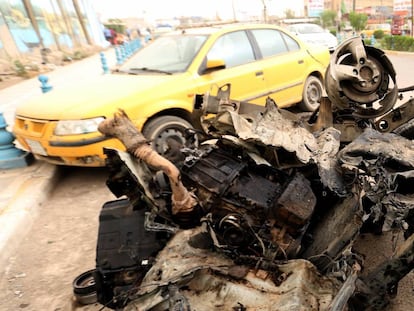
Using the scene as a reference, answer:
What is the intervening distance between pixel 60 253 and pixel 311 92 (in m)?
4.93

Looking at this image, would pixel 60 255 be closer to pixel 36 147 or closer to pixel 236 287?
pixel 36 147

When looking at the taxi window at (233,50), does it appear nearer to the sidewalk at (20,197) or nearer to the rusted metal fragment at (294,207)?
the sidewalk at (20,197)

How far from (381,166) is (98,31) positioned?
132ft

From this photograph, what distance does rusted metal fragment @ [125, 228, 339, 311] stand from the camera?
6.37 ft

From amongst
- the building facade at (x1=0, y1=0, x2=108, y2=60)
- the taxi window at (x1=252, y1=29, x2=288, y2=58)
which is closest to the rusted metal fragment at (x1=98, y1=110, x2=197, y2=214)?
the taxi window at (x1=252, y1=29, x2=288, y2=58)

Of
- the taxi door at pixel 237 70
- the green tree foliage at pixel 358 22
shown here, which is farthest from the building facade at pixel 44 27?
the green tree foliage at pixel 358 22

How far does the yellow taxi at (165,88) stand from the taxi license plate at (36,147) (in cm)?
1

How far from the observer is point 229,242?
2.19 m

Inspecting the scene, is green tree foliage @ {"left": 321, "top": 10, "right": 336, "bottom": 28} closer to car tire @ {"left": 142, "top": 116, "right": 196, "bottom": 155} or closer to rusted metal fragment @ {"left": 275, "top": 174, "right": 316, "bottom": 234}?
car tire @ {"left": 142, "top": 116, "right": 196, "bottom": 155}

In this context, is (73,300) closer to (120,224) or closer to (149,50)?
(120,224)

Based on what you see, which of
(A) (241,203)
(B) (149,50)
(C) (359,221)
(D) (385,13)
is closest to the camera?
(C) (359,221)

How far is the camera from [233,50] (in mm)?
5773

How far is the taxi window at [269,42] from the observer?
20.2ft

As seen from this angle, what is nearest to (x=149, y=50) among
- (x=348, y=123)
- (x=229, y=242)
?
(x=348, y=123)
